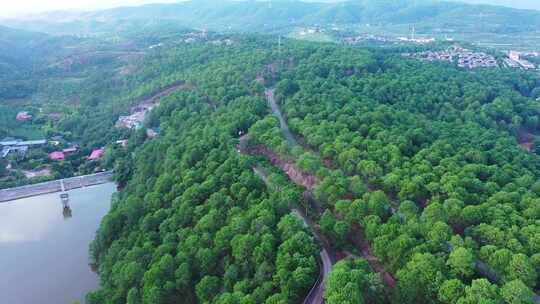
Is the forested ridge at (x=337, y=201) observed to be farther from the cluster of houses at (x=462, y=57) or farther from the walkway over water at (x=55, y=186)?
the cluster of houses at (x=462, y=57)

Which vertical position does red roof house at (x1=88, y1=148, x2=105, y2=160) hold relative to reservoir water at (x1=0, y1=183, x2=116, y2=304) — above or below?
above

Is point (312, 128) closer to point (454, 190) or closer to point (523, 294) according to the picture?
point (454, 190)

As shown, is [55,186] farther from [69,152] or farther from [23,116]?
[23,116]

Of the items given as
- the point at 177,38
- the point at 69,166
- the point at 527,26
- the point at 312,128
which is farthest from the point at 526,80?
the point at 527,26

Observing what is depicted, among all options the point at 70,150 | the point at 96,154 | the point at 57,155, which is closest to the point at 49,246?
the point at 96,154

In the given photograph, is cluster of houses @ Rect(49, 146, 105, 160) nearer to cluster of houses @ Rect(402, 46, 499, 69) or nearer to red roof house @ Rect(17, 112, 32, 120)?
red roof house @ Rect(17, 112, 32, 120)

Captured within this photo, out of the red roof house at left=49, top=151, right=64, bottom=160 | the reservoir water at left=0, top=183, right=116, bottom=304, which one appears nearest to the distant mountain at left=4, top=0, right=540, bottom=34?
the red roof house at left=49, top=151, right=64, bottom=160
